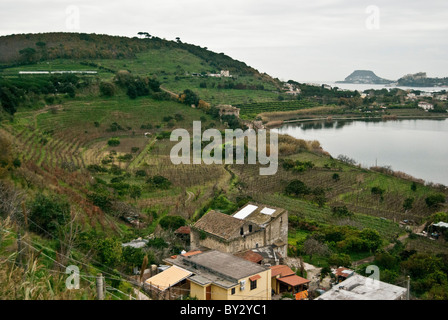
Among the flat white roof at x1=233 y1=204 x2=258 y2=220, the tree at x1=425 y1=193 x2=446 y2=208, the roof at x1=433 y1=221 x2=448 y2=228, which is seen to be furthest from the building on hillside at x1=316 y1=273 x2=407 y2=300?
the tree at x1=425 y1=193 x2=446 y2=208

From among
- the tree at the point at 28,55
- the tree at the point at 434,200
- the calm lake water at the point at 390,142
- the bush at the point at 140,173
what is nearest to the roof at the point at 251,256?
the tree at the point at 434,200

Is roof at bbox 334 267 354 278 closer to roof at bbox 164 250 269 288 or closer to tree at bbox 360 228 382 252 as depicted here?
tree at bbox 360 228 382 252

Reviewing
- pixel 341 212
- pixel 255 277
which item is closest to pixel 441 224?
pixel 341 212

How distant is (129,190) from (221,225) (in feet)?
21.9

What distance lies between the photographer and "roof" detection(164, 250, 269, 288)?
9398 mm

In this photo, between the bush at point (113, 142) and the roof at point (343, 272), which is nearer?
the roof at point (343, 272)

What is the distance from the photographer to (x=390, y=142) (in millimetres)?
44375

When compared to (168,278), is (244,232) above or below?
above

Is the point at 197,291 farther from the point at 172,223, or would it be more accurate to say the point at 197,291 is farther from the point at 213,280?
the point at 172,223

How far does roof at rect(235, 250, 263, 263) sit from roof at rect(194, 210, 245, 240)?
0.60 m

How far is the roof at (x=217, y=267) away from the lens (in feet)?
30.8

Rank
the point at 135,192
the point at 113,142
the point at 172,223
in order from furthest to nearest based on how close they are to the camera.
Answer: the point at 113,142
the point at 135,192
the point at 172,223

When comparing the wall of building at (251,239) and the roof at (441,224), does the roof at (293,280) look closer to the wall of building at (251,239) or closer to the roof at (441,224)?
the wall of building at (251,239)

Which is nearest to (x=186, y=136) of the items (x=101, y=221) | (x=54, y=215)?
(x=101, y=221)
